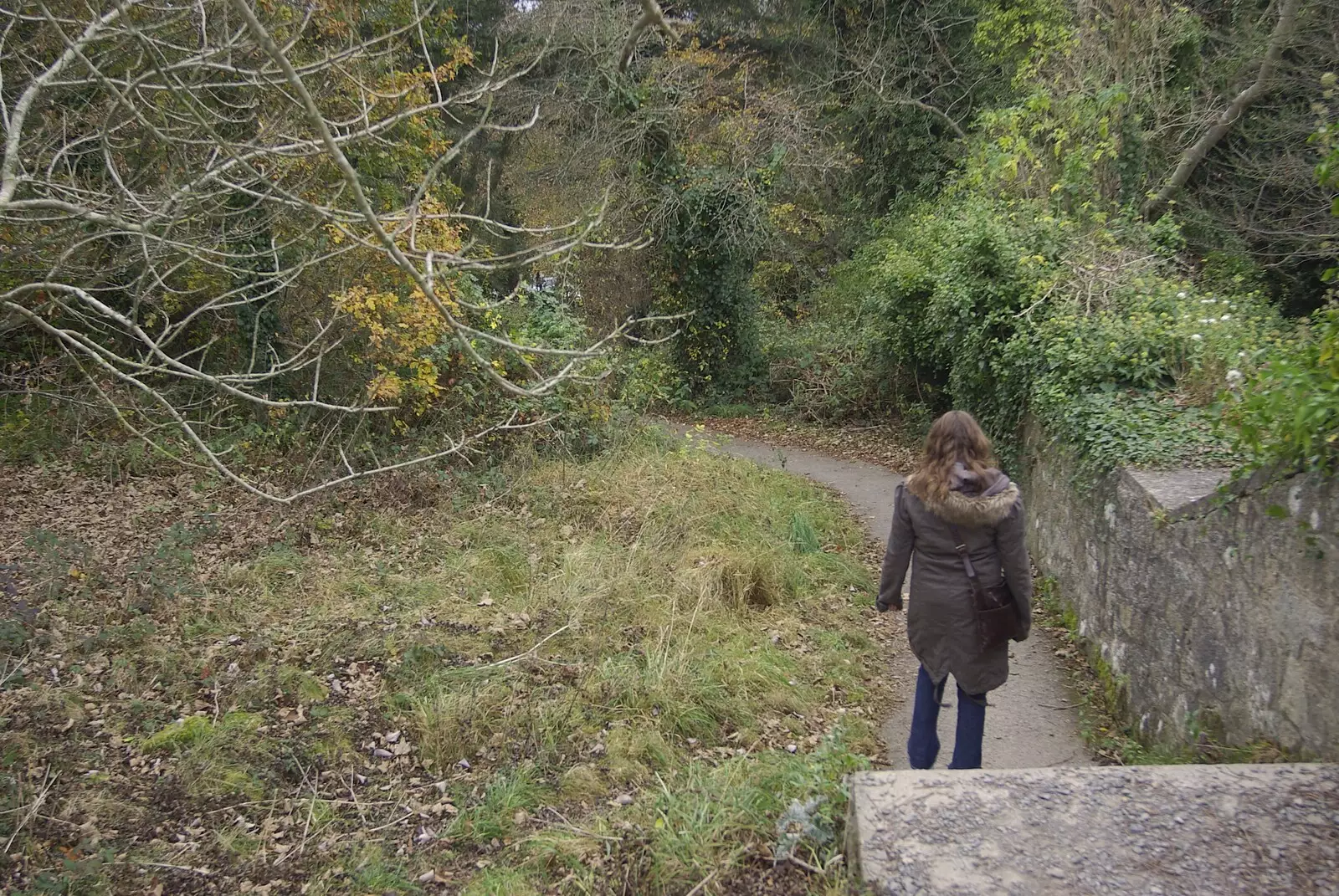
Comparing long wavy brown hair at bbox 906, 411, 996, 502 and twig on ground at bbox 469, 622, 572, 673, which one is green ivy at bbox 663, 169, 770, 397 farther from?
long wavy brown hair at bbox 906, 411, 996, 502

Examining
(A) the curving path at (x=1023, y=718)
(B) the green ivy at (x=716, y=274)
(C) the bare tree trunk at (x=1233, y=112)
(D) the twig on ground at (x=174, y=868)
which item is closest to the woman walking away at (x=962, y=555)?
(A) the curving path at (x=1023, y=718)

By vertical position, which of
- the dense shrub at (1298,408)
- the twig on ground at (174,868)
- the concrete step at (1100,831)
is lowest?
the twig on ground at (174,868)

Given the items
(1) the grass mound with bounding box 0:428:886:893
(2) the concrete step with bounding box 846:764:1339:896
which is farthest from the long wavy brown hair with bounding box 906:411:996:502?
(1) the grass mound with bounding box 0:428:886:893

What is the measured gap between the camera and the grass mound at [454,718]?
416 centimetres

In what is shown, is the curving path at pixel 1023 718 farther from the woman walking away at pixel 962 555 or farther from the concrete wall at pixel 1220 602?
the woman walking away at pixel 962 555

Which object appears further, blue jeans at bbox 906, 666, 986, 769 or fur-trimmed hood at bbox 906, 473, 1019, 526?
blue jeans at bbox 906, 666, 986, 769

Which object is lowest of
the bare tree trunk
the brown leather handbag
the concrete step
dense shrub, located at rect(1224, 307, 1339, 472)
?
the concrete step

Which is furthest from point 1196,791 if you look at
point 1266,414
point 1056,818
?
point 1266,414

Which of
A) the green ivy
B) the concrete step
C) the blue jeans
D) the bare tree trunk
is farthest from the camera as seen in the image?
the green ivy

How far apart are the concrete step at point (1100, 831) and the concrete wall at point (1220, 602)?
542 mm

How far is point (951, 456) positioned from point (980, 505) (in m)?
0.26

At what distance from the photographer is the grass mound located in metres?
4.16

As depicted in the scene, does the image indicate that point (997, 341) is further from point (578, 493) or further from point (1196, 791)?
point (1196, 791)

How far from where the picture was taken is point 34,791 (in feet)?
14.8
